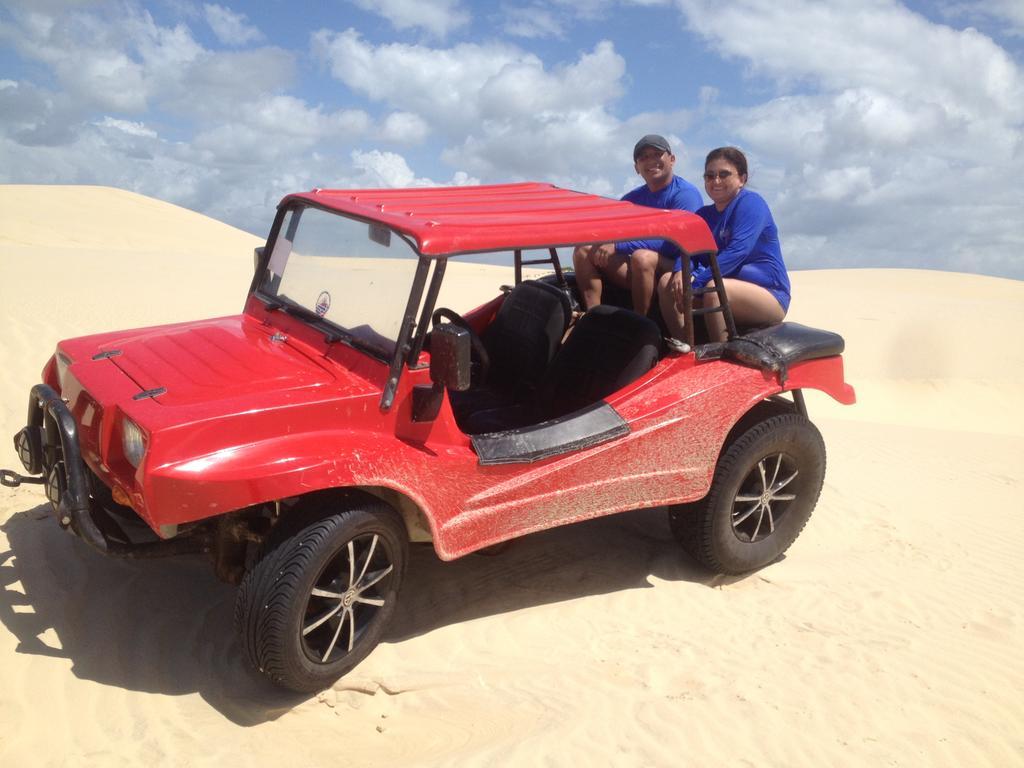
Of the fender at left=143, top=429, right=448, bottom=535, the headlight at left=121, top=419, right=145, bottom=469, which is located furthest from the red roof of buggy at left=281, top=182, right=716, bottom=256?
the headlight at left=121, top=419, right=145, bottom=469

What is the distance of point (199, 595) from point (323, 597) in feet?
3.68

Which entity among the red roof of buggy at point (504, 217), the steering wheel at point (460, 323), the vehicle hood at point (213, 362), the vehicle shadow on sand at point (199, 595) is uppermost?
the red roof of buggy at point (504, 217)

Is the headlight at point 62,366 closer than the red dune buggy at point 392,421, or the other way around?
the red dune buggy at point 392,421

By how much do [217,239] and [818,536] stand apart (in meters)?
34.1

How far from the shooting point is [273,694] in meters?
3.74

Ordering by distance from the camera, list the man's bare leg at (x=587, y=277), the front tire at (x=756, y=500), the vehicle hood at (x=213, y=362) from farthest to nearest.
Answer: the man's bare leg at (x=587, y=277) < the front tire at (x=756, y=500) < the vehicle hood at (x=213, y=362)

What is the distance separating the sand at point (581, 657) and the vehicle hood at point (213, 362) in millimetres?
1200

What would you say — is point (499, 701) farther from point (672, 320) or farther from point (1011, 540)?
point (1011, 540)

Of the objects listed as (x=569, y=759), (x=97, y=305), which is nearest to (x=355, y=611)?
(x=569, y=759)

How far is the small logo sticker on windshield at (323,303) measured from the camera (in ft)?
14.1

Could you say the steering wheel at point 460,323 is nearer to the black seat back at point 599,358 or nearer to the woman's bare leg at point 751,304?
the black seat back at point 599,358

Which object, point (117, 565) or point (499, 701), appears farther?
point (117, 565)

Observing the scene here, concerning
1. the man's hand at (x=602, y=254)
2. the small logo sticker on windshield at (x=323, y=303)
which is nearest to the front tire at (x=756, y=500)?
the man's hand at (x=602, y=254)

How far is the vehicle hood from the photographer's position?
3.62m
